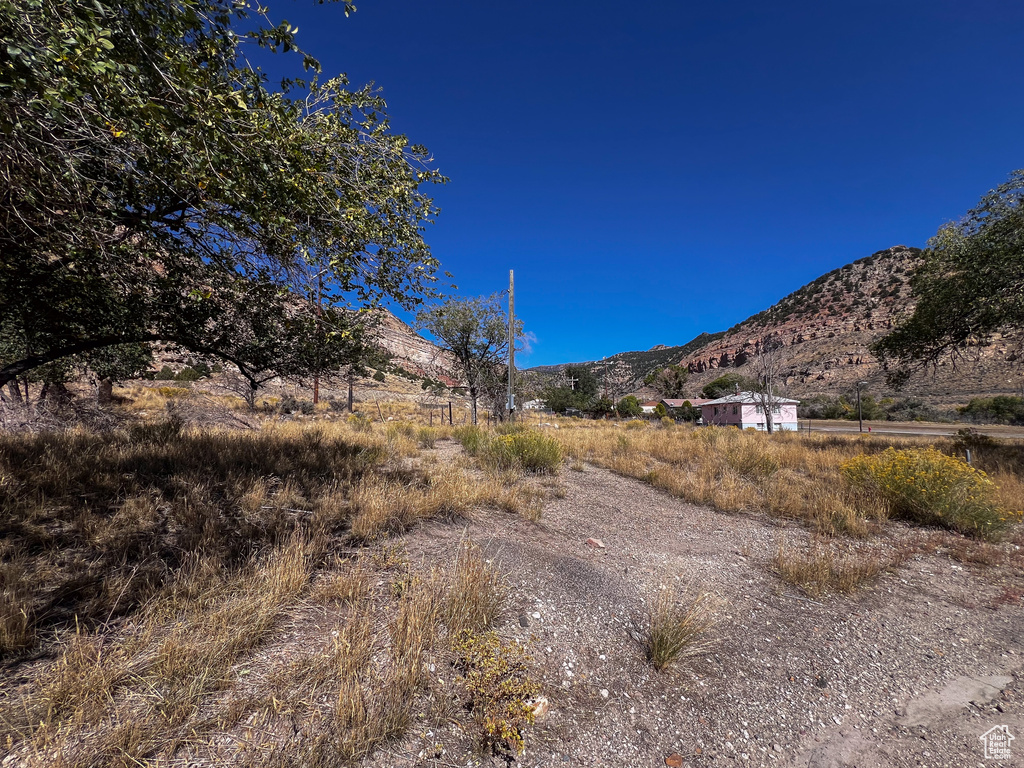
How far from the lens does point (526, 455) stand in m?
8.62

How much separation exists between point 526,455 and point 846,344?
69.7m

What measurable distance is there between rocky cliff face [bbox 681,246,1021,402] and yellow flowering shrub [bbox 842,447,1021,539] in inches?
1451

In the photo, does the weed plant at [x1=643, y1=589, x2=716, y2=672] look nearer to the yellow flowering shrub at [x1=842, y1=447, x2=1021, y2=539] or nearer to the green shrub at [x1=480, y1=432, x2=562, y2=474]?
the yellow flowering shrub at [x1=842, y1=447, x2=1021, y2=539]

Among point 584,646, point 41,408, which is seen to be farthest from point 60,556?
point 41,408

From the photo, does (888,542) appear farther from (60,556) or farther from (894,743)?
(60,556)

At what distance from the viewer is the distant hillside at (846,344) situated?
41656 millimetres

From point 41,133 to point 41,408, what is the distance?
10658 millimetres

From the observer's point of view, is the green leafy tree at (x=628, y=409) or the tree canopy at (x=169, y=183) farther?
the green leafy tree at (x=628, y=409)

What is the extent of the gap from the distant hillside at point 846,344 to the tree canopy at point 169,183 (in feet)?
131

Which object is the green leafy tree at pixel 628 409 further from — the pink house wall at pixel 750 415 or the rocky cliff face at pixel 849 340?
the rocky cliff face at pixel 849 340

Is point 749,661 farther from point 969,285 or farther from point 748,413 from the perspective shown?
point 748,413

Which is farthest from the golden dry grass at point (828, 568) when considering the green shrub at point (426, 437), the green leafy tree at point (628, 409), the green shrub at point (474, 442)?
the green leafy tree at point (628, 409)

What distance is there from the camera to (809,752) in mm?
2129
